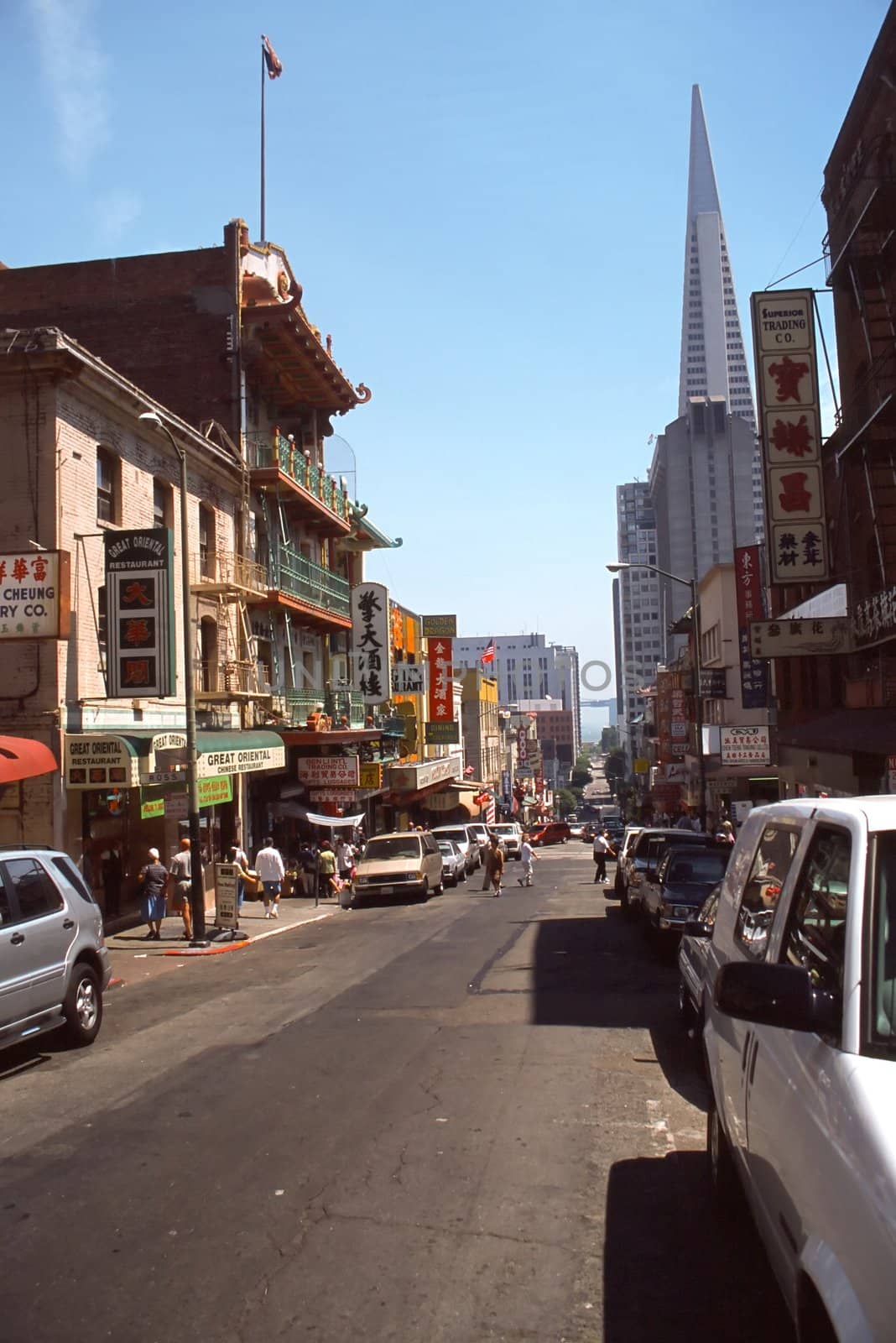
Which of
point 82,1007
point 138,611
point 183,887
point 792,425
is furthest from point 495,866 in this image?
point 82,1007

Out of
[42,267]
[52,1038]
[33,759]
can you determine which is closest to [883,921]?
[52,1038]

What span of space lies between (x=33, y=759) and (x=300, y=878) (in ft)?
47.7

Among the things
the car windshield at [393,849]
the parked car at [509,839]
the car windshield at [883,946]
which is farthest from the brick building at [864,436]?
the parked car at [509,839]

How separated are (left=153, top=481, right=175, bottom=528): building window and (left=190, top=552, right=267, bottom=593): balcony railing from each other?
1.69m

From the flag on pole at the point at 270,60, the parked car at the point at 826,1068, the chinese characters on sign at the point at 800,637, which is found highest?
the flag on pole at the point at 270,60

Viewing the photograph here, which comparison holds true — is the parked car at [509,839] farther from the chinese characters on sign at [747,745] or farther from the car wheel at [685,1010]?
the car wheel at [685,1010]

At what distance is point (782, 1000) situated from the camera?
3.40 meters

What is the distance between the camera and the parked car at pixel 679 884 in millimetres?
15016

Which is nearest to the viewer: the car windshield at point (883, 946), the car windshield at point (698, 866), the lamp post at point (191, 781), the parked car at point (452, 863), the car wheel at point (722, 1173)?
the car windshield at point (883, 946)

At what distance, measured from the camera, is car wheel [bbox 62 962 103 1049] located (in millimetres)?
10805

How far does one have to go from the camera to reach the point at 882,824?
3.66 meters

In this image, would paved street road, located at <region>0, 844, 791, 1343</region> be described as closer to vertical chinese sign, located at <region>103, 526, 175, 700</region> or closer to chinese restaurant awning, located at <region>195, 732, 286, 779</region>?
vertical chinese sign, located at <region>103, 526, 175, 700</region>

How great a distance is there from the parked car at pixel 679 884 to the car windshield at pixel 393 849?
11839 millimetres

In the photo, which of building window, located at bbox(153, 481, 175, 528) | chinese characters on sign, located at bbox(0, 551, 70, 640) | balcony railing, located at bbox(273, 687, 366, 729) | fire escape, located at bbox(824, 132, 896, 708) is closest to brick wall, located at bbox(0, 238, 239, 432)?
building window, located at bbox(153, 481, 175, 528)
